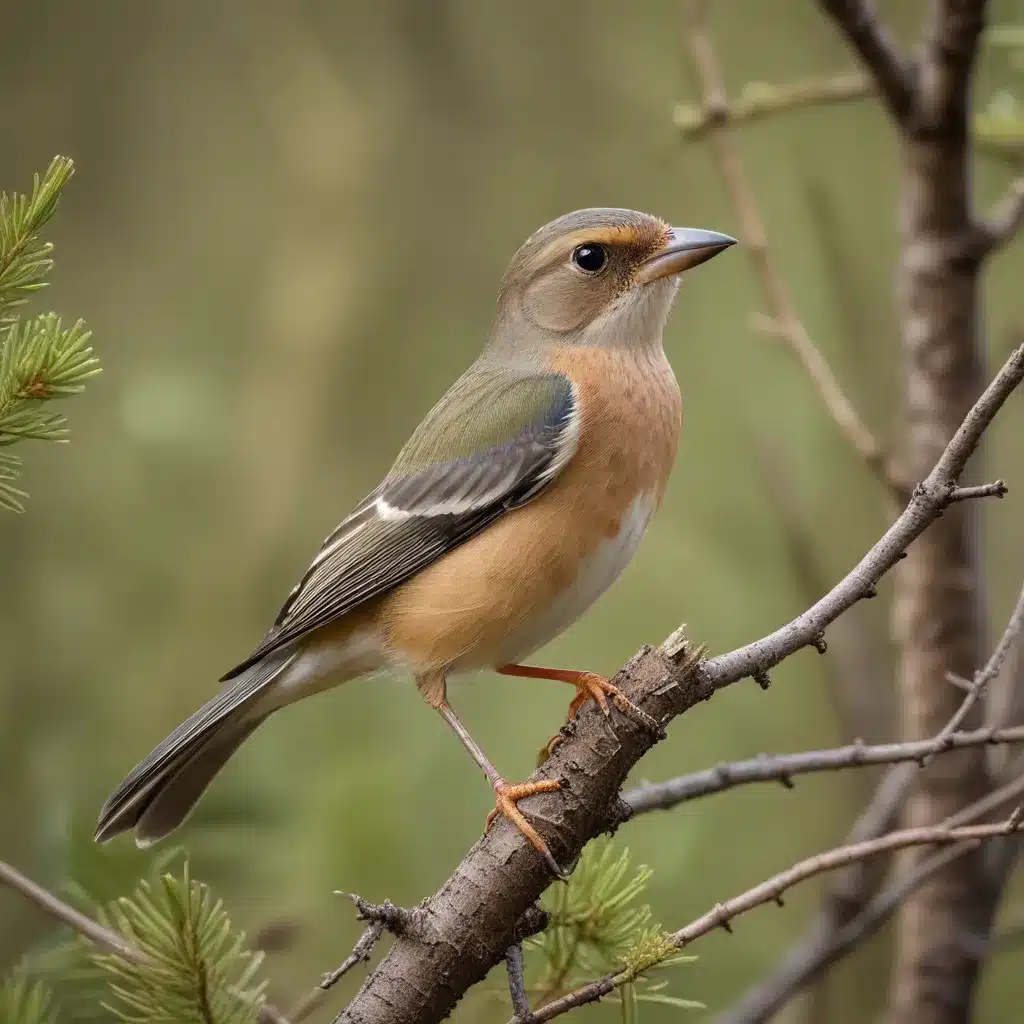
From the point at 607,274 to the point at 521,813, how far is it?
6.95 ft

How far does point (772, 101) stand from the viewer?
11.7ft

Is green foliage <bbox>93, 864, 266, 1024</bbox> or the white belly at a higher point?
the white belly

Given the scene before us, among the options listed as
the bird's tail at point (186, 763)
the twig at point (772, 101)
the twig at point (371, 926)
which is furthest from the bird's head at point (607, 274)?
the twig at point (371, 926)

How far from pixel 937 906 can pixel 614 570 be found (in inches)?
50.4

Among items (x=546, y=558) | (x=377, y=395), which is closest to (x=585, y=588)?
(x=546, y=558)

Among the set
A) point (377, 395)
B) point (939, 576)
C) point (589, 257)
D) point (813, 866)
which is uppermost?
point (377, 395)

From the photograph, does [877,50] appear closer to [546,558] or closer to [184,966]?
[546,558]

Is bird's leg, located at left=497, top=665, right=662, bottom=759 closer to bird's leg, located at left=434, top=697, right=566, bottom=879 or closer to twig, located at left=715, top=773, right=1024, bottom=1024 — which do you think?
bird's leg, located at left=434, top=697, right=566, bottom=879

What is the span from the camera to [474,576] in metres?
3.45

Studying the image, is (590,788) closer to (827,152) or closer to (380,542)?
(380,542)

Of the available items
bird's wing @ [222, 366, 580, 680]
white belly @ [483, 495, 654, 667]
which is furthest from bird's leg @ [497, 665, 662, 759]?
bird's wing @ [222, 366, 580, 680]

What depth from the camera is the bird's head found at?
391cm

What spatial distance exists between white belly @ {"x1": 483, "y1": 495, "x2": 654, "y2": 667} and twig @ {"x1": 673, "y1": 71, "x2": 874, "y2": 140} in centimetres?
107

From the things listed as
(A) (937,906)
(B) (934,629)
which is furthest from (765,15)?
(A) (937,906)
